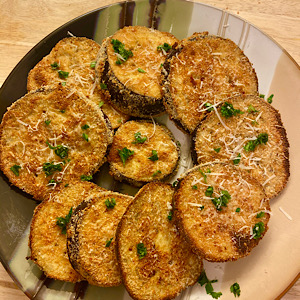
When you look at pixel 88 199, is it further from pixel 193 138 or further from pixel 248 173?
pixel 248 173

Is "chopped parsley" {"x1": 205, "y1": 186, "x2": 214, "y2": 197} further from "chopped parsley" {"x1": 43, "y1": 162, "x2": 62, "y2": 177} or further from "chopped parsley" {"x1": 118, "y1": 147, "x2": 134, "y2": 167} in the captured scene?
"chopped parsley" {"x1": 43, "y1": 162, "x2": 62, "y2": 177}

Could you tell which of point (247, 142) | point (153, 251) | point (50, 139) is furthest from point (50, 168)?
point (247, 142)

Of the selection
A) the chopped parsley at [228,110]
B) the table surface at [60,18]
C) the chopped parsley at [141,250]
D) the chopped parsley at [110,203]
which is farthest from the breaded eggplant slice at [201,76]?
the chopped parsley at [141,250]

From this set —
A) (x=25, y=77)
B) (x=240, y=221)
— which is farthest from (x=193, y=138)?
(x=25, y=77)

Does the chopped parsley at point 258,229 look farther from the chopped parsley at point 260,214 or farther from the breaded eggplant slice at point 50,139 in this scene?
the breaded eggplant slice at point 50,139

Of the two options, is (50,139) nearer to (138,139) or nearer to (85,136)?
(85,136)

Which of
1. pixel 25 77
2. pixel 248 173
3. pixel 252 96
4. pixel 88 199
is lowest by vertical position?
pixel 88 199
